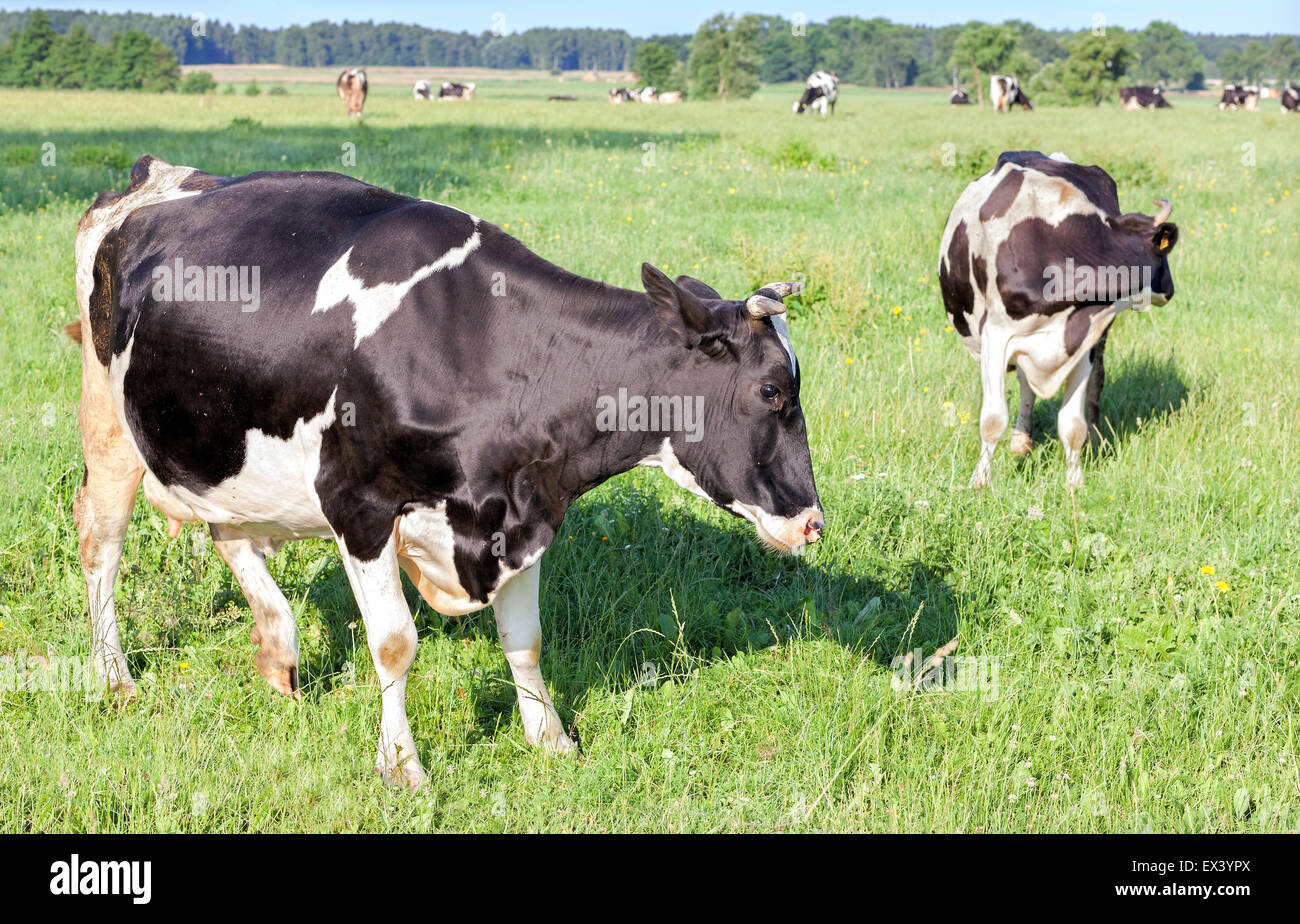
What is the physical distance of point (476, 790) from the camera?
3.88 metres

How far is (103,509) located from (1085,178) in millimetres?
5964

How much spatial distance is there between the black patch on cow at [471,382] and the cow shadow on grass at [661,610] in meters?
1.02

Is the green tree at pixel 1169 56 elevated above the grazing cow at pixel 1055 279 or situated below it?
above

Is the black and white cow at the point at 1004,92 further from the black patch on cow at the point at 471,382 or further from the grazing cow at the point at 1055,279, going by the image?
the black patch on cow at the point at 471,382

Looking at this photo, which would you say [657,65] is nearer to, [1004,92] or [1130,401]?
[1004,92]

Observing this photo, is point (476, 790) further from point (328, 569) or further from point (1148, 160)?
point (1148, 160)

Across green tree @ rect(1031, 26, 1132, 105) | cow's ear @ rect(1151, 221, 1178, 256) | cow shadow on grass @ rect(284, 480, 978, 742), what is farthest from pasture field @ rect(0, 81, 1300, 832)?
green tree @ rect(1031, 26, 1132, 105)

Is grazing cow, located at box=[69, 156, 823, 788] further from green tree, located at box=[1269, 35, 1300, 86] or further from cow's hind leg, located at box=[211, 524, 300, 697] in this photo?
green tree, located at box=[1269, 35, 1300, 86]

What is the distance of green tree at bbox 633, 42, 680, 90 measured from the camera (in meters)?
82.2

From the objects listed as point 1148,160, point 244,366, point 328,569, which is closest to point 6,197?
point 328,569

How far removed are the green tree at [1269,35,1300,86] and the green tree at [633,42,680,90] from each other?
68.2 meters

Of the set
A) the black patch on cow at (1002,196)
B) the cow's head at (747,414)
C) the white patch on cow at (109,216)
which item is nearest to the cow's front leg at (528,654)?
the cow's head at (747,414)

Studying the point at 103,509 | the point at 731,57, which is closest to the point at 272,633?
the point at 103,509

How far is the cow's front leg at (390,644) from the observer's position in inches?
146
